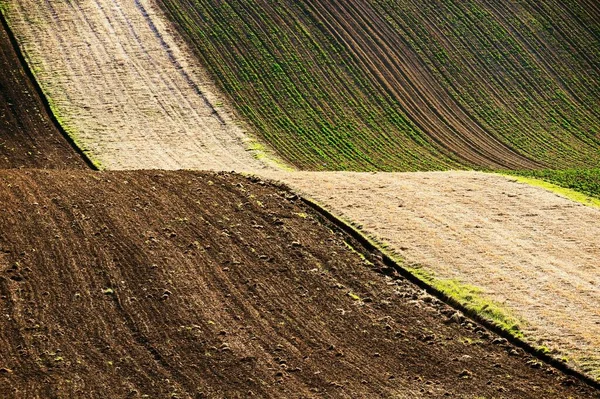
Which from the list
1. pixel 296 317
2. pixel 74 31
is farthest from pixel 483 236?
pixel 74 31

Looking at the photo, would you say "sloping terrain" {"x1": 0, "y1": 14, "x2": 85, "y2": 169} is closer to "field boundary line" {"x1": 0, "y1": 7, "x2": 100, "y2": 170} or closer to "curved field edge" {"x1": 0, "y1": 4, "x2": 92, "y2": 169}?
"curved field edge" {"x1": 0, "y1": 4, "x2": 92, "y2": 169}

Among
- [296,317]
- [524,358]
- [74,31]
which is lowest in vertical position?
[74,31]

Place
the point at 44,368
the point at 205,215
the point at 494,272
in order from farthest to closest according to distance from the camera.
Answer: the point at 205,215 → the point at 494,272 → the point at 44,368

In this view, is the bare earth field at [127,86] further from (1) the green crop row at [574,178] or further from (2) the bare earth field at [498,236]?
(1) the green crop row at [574,178]

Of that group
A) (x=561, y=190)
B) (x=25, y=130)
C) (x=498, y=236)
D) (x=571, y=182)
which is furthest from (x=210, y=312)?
(x=25, y=130)

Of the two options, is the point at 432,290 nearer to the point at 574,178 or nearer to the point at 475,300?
the point at 475,300

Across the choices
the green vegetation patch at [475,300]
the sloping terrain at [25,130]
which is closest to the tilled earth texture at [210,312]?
the green vegetation patch at [475,300]

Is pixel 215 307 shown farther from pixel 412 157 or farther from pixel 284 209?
pixel 412 157

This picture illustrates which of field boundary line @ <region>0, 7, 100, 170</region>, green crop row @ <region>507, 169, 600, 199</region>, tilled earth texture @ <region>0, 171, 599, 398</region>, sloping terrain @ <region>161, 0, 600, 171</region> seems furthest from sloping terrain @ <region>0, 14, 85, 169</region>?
green crop row @ <region>507, 169, 600, 199</region>
